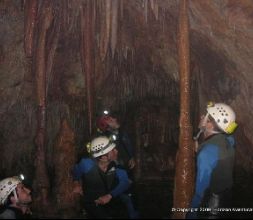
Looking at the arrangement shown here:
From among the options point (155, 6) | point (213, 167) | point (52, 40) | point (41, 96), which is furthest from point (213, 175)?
point (52, 40)

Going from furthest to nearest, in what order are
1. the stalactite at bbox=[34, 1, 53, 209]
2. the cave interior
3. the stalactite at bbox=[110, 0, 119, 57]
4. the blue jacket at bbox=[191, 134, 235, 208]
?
the stalactite at bbox=[34, 1, 53, 209] < the stalactite at bbox=[110, 0, 119, 57] < the cave interior < the blue jacket at bbox=[191, 134, 235, 208]

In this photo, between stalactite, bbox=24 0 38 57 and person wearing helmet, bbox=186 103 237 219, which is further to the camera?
stalactite, bbox=24 0 38 57

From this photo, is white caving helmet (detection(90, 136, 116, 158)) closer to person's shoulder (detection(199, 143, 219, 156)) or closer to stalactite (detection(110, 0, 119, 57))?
person's shoulder (detection(199, 143, 219, 156))

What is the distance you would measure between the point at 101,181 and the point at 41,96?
3.13 meters

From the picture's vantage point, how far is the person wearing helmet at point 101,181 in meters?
4.18

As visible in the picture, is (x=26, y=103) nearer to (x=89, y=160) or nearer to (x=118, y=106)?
(x=118, y=106)

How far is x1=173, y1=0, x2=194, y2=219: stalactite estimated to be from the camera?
4973 mm

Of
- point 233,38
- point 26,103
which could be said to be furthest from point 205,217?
point 26,103

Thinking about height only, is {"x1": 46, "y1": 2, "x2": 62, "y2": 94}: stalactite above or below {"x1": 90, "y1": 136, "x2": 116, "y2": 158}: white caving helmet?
above

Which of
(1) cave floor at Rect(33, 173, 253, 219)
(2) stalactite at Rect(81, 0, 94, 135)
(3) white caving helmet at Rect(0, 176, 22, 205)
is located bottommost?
(1) cave floor at Rect(33, 173, 253, 219)

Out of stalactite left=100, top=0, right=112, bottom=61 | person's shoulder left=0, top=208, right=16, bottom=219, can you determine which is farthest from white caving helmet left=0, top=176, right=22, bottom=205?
stalactite left=100, top=0, right=112, bottom=61

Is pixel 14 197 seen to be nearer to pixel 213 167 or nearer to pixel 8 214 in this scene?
pixel 8 214

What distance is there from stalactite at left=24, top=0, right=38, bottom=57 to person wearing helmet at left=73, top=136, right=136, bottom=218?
3032 millimetres

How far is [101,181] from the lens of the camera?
4.21m
